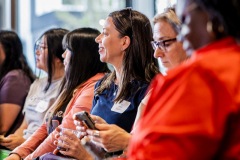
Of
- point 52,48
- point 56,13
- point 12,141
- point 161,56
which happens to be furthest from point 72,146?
point 56,13

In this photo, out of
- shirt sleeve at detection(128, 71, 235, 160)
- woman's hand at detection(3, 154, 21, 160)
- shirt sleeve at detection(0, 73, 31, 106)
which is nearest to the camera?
shirt sleeve at detection(128, 71, 235, 160)

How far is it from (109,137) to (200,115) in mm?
649

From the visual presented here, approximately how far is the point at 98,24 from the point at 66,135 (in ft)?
6.25

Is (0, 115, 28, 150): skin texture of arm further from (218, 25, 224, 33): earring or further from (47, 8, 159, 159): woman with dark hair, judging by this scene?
(218, 25, 224, 33): earring

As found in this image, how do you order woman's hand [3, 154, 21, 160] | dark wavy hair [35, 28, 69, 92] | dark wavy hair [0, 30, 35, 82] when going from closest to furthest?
1. woman's hand [3, 154, 21, 160]
2. dark wavy hair [35, 28, 69, 92]
3. dark wavy hair [0, 30, 35, 82]

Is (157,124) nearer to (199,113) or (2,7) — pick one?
(199,113)

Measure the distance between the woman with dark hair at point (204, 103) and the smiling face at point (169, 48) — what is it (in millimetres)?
699

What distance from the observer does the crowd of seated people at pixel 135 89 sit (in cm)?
51

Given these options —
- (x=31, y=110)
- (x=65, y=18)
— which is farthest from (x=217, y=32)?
(x=65, y=18)

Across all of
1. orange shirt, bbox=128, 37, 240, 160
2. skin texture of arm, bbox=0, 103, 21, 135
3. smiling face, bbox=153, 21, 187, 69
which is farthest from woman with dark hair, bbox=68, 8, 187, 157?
skin texture of arm, bbox=0, 103, 21, 135

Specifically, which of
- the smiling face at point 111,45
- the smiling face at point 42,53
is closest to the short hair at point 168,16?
the smiling face at point 111,45

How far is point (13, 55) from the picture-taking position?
8.84 feet

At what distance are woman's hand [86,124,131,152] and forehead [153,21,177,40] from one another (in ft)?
1.63

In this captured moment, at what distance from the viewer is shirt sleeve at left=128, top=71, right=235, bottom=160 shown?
1.63 feet
